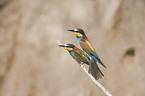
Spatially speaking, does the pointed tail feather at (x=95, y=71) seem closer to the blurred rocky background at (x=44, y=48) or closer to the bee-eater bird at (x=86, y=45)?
the bee-eater bird at (x=86, y=45)

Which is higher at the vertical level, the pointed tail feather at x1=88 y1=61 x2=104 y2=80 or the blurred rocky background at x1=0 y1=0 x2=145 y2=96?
the pointed tail feather at x1=88 y1=61 x2=104 y2=80

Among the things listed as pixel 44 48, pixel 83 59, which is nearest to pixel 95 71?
pixel 83 59

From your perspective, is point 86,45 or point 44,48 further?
point 44,48

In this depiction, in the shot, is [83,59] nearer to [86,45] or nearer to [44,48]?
[86,45]

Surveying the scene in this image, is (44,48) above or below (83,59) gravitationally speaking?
below

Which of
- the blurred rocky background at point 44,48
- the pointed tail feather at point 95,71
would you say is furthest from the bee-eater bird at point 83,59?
the blurred rocky background at point 44,48

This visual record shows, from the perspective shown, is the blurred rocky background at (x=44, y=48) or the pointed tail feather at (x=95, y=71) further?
the blurred rocky background at (x=44, y=48)

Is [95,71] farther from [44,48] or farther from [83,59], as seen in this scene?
[44,48]

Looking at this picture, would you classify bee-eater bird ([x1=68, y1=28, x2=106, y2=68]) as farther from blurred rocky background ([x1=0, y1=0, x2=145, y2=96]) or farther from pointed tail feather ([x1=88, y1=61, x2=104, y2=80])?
blurred rocky background ([x1=0, y1=0, x2=145, y2=96])

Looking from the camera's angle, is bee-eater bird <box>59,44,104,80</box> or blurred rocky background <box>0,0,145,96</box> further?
blurred rocky background <box>0,0,145,96</box>

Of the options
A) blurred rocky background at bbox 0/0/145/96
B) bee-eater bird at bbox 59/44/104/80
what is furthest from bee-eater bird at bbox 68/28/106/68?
blurred rocky background at bbox 0/0/145/96

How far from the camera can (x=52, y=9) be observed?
1.95 metres

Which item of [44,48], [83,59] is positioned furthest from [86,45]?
[44,48]

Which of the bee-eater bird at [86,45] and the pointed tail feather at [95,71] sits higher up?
the bee-eater bird at [86,45]
